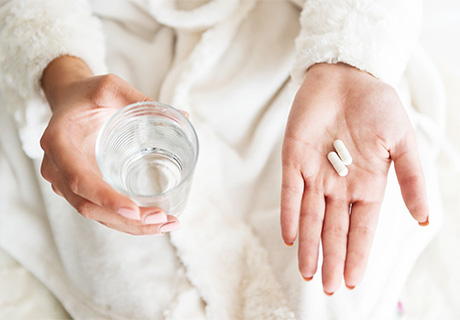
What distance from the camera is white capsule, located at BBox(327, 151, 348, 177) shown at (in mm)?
756

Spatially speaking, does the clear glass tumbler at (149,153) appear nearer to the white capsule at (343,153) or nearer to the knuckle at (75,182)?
the knuckle at (75,182)

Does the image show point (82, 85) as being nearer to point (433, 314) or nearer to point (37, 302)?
point (37, 302)

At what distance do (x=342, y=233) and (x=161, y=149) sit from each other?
0.32 m

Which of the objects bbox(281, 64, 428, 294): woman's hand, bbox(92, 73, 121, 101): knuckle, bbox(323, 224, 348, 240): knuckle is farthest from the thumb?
bbox(92, 73, 121, 101): knuckle

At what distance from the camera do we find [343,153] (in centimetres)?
76

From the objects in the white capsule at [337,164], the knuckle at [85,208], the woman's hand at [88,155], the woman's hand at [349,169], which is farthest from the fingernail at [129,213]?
the white capsule at [337,164]

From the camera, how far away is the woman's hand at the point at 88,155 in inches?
23.3

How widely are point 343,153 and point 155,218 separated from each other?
35cm

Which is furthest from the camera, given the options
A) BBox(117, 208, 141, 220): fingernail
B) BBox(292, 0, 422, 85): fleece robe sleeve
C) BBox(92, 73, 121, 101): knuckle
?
BBox(292, 0, 422, 85): fleece robe sleeve

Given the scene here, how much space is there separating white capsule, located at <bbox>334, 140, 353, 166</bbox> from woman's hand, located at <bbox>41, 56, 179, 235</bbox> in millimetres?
311

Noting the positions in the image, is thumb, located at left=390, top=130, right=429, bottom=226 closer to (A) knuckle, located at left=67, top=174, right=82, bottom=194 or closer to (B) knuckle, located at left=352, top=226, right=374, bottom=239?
(B) knuckle, located at left=352, top=226, right=374, bottom=239

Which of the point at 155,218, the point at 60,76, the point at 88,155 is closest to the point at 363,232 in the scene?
the point at 155,218

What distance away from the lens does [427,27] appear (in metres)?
1.53

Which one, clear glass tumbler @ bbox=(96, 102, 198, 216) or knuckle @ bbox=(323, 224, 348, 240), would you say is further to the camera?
knuckle @ bbox=(323, 224, 348, 240)
